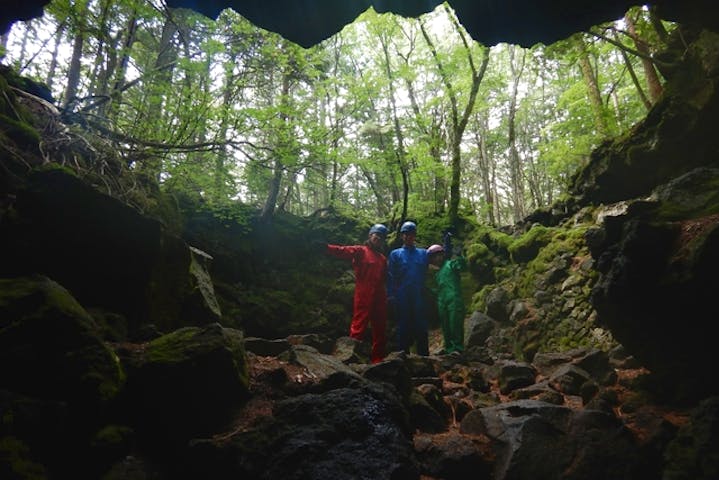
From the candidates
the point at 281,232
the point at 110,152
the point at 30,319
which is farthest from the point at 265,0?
the point at 281,232

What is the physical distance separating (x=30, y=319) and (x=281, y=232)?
31.6 feet

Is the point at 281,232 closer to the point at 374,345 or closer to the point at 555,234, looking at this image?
the point at 374,345

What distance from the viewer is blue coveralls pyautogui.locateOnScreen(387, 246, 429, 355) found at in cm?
782

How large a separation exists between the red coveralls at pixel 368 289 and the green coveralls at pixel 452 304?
199cm

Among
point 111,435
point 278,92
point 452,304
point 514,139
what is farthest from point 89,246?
point 514,139

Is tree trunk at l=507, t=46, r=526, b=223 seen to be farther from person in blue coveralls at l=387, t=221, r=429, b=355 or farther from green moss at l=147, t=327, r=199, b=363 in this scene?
green moss at l=147, t=327, r=199, b=363

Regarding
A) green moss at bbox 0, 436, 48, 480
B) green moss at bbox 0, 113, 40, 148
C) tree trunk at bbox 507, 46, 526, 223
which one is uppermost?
tree trunk at bbox 507, 46, 526, 223

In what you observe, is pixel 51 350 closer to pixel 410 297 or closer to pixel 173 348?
pixel 173 348

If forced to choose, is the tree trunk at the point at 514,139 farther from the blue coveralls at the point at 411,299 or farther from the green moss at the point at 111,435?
the green moss at the point at 111,435

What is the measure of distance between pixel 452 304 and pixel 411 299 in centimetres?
141

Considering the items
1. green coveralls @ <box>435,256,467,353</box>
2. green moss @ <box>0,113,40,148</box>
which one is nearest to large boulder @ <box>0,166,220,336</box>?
green moss @ <box>0,113,40,148</box>

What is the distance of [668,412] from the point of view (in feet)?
12.5

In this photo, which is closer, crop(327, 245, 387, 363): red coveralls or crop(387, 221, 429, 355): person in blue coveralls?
crop(327, 245, 387, 363): red coveralls

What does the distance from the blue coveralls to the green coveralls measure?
1027 mm
